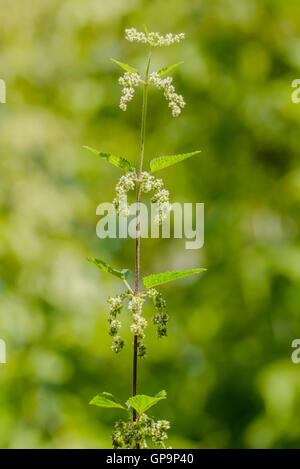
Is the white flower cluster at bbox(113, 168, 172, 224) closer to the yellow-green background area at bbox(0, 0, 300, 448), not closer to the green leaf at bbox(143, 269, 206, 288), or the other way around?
the green leaf at bbox(143, 269, 206, 288)

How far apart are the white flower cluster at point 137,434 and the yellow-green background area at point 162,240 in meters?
1.83

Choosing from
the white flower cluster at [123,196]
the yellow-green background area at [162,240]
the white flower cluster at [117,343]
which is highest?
the yellow-green background area at [162,240]

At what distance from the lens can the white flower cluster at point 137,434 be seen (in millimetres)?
380

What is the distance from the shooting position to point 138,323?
38 cm

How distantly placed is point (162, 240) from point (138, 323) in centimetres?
235

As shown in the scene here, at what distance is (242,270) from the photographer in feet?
8.01

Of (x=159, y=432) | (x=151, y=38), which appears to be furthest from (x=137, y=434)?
(x=151, y=38)

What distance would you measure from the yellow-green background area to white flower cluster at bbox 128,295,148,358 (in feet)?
6.12

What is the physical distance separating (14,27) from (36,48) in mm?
167

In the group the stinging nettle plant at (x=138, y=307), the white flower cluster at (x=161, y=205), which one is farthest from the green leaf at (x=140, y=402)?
the white flower cluster at (x=161, y=205)

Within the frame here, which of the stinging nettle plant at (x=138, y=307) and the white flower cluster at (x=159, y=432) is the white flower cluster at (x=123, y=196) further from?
the white flower cluster at (x=159, y=432)

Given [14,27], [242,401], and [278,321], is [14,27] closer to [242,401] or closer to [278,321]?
[278,321]

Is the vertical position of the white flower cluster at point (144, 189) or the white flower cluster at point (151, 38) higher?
the white flower cluster at point (151, 38)

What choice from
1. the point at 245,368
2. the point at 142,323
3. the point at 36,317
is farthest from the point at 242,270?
the point at 142,323
